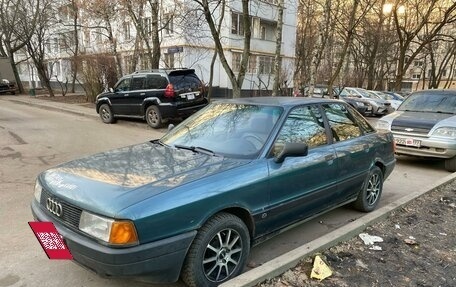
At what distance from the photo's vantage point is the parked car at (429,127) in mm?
7309

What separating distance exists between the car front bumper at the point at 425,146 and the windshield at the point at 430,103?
1291 mm

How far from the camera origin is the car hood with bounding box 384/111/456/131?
754cm

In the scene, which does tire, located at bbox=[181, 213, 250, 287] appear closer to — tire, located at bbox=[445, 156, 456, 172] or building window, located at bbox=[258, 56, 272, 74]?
tire, located at bbox=[445, 156, 456, 172]

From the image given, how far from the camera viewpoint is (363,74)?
3738cm

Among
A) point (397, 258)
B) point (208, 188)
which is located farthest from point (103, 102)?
point (397, 258)

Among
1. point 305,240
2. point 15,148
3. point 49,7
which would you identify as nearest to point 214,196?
point 305,240

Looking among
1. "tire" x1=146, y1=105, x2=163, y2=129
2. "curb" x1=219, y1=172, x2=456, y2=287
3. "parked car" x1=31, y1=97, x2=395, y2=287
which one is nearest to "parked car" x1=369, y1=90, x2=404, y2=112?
"tire" x1=146, y1=105, x2=163, y2=129

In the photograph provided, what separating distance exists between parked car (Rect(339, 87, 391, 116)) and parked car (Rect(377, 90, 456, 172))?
10257 millimetres

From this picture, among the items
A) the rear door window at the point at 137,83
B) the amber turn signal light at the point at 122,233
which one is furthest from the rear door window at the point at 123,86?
the amber turn signal light at the point at 122,233

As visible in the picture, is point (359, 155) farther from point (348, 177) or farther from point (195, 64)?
point (195, 64)

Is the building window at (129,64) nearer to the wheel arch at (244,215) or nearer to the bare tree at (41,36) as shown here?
the bare tree at (41,36)

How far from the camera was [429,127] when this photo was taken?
295 inches

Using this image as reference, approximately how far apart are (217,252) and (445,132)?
629 centimetres

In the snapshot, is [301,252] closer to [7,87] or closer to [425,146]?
[425,146]
